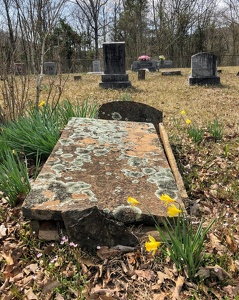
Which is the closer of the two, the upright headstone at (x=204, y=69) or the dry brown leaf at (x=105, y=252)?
the dry brown leaf at (x=105, y=252)

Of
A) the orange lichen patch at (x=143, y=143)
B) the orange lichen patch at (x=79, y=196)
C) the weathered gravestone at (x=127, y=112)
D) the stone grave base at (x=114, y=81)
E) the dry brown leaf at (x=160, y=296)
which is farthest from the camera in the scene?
the stone grave base at (x=114, y=81)

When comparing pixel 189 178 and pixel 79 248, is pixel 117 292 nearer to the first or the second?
pixel 79 248

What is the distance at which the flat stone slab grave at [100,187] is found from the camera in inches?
68.6

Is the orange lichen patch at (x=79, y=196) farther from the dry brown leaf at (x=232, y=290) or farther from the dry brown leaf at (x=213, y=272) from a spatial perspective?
the dry brown leaf at (x=232, y=290)

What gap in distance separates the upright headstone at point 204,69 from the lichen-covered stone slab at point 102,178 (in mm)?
9427

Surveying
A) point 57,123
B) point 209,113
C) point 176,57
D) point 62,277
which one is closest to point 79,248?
point 62,277

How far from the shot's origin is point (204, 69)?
1170 cm

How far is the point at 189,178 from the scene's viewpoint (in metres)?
3.16

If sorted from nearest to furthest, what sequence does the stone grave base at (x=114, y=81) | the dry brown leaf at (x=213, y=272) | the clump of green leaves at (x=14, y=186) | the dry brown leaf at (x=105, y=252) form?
the dry brown leaf at (x=213, y=272), the dry brown leaf at (x=105, y=252), the clump of green leaves at (x=14, y=186), the stone grave base at (x=114, y=81)

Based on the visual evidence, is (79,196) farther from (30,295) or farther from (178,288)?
(178,288)

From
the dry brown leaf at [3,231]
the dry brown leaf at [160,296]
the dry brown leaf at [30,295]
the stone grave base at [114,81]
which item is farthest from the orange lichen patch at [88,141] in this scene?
the stone grave base at [114,81]

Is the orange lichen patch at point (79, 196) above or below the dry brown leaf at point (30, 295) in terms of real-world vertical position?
above

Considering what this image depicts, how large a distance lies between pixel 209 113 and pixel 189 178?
4010 millimetres

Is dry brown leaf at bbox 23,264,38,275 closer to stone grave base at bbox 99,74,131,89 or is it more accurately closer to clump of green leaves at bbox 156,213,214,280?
clump of green leaves at bbox 156,213,214,280
